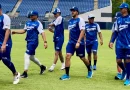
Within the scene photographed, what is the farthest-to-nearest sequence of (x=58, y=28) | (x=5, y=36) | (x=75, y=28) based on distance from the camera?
(x=58, y=28), (x=75, y=28), (x=5, y=36)

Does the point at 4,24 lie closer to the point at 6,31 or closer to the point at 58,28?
the point at 6,31

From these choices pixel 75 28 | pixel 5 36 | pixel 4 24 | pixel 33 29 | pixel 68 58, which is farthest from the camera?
pixel 33 29

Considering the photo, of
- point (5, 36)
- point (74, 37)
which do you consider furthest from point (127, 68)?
point (5, 36)

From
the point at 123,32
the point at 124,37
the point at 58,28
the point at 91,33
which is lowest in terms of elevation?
the point at 91,33

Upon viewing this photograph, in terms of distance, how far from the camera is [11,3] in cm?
6200

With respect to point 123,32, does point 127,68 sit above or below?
below

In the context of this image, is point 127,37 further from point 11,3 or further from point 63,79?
point 11,3

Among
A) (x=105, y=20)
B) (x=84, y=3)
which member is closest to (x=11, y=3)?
(x=84, y=3)

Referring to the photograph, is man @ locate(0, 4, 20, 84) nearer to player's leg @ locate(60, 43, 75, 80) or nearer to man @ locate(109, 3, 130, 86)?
player's leg @ locate(60, 43, 75, 80)

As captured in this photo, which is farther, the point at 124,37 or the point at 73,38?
the point at 73,38

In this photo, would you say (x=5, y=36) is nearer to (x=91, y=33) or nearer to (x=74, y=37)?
(x=74, y=37)

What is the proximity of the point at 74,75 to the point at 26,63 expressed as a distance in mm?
1573

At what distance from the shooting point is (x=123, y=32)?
9.18 m

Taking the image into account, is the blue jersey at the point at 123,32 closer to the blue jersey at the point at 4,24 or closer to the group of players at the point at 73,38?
the group of players at the point at 73,38
